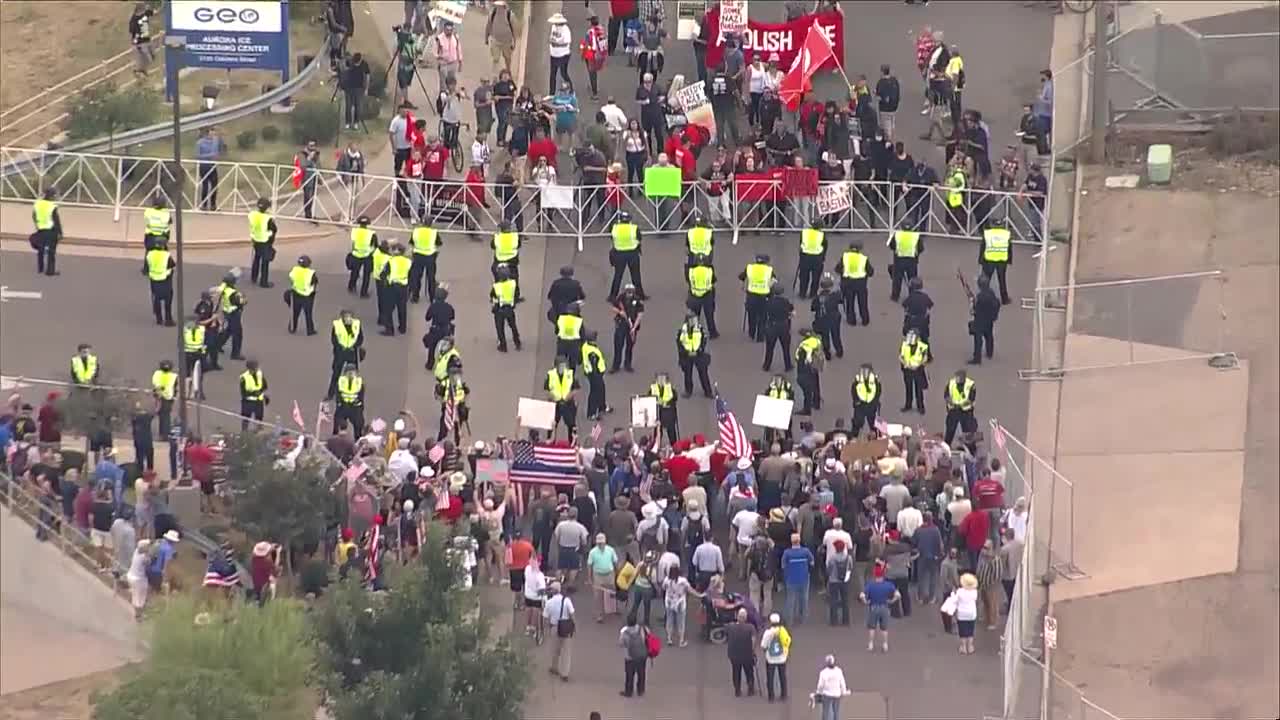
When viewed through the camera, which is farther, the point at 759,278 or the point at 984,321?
the point at 759,278

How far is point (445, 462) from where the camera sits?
139 ft

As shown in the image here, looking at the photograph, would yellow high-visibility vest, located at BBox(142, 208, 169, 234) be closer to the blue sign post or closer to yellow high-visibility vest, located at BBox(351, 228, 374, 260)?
yellow high-visibility vest, located at BBox(351, 228, 374, 260)

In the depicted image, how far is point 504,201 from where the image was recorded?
50469mm

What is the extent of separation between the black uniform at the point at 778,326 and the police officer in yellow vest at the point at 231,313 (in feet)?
23.6

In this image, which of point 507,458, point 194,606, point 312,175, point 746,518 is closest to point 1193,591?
point 746,518

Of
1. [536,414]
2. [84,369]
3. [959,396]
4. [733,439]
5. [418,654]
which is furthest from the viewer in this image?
[84,369]

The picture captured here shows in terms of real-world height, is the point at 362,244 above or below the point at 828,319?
above

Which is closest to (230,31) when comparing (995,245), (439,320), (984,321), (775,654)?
(439,320)

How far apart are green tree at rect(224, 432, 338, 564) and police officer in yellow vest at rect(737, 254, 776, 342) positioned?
744 cm

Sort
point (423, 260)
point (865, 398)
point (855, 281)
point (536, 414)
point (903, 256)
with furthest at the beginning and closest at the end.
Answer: point (423, 260) → point (903, 256) → point (855, 281) → point (865, 398) → point (536, 414)

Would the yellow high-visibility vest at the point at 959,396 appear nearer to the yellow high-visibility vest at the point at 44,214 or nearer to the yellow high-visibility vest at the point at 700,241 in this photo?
the yellow high-visibility vest at the point at 700,241

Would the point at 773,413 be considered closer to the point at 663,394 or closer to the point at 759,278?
the point at 663,394

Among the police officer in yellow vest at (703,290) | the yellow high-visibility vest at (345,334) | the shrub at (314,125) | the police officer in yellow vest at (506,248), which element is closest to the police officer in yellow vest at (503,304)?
the police officer in yellow vest at (506,248)

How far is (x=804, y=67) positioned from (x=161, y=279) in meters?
10.9
